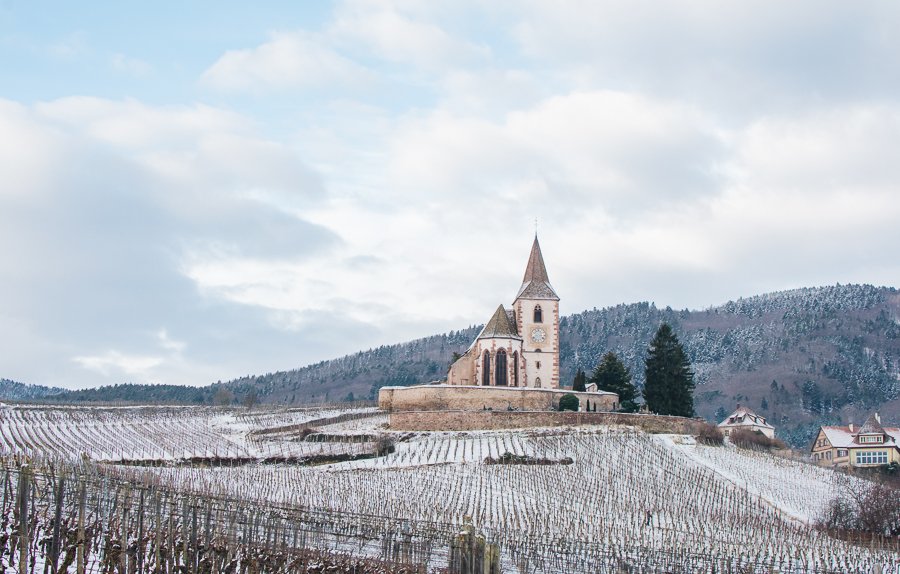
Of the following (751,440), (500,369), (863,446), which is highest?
(500,369)

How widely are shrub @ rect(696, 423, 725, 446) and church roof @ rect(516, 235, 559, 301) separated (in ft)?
45.0

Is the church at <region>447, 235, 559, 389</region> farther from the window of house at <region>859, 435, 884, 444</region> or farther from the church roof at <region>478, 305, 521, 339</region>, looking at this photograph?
the window of house at <region>859, 435, 884, 444</region>

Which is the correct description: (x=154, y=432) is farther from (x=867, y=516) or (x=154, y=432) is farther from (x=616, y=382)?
(x=867, y=516)

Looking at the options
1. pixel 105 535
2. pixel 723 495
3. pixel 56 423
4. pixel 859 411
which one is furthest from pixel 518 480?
pixel 859 411

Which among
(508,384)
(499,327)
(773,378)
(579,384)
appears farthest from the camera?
(773,378)

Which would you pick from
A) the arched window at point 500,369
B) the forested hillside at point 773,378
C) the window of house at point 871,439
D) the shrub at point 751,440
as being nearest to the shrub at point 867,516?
the shrub at point 751,440

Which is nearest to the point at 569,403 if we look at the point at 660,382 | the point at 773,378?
the point at 660,382

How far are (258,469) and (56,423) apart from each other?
24388mm

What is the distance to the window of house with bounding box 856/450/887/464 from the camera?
275 ft

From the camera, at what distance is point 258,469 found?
52.0 m

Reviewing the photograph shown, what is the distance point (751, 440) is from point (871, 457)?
2085cm

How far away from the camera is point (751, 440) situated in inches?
2685

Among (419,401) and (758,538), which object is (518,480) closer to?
(758,538)

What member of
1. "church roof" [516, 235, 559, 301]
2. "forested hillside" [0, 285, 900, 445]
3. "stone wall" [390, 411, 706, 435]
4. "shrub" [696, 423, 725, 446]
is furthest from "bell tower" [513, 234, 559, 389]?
"forested hillside" [0, 285, 900, 445]
